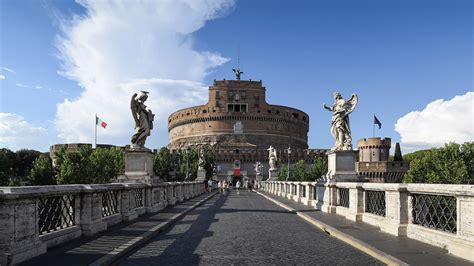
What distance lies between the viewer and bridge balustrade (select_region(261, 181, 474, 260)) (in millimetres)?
7480

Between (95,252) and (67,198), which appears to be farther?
(67,198)

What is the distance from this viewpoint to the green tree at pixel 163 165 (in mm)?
70312

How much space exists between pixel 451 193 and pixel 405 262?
1547 mm

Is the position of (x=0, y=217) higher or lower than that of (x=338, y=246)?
higher

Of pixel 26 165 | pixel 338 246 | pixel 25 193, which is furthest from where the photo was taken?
pixel 26 165

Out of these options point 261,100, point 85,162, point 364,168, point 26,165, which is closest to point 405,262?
point 85,162

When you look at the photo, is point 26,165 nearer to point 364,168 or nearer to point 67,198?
point 364,168

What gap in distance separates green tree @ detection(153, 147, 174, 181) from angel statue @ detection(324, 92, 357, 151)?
53.6 m

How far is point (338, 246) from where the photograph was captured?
942cm

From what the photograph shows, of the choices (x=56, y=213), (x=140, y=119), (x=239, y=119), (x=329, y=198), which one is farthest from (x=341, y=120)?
(x=239, y=119)

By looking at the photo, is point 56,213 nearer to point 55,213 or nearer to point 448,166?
point 55,213

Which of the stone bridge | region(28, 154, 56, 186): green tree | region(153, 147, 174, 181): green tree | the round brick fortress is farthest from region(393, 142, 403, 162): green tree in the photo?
the stone bridge

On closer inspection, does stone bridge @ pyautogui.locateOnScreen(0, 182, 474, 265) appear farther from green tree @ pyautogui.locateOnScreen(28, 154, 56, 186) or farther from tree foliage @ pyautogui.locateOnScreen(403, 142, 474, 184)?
green tree @ pyautogui.locateOnScreen(28, 154, 56, 186)

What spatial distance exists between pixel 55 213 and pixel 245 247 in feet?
11.9
